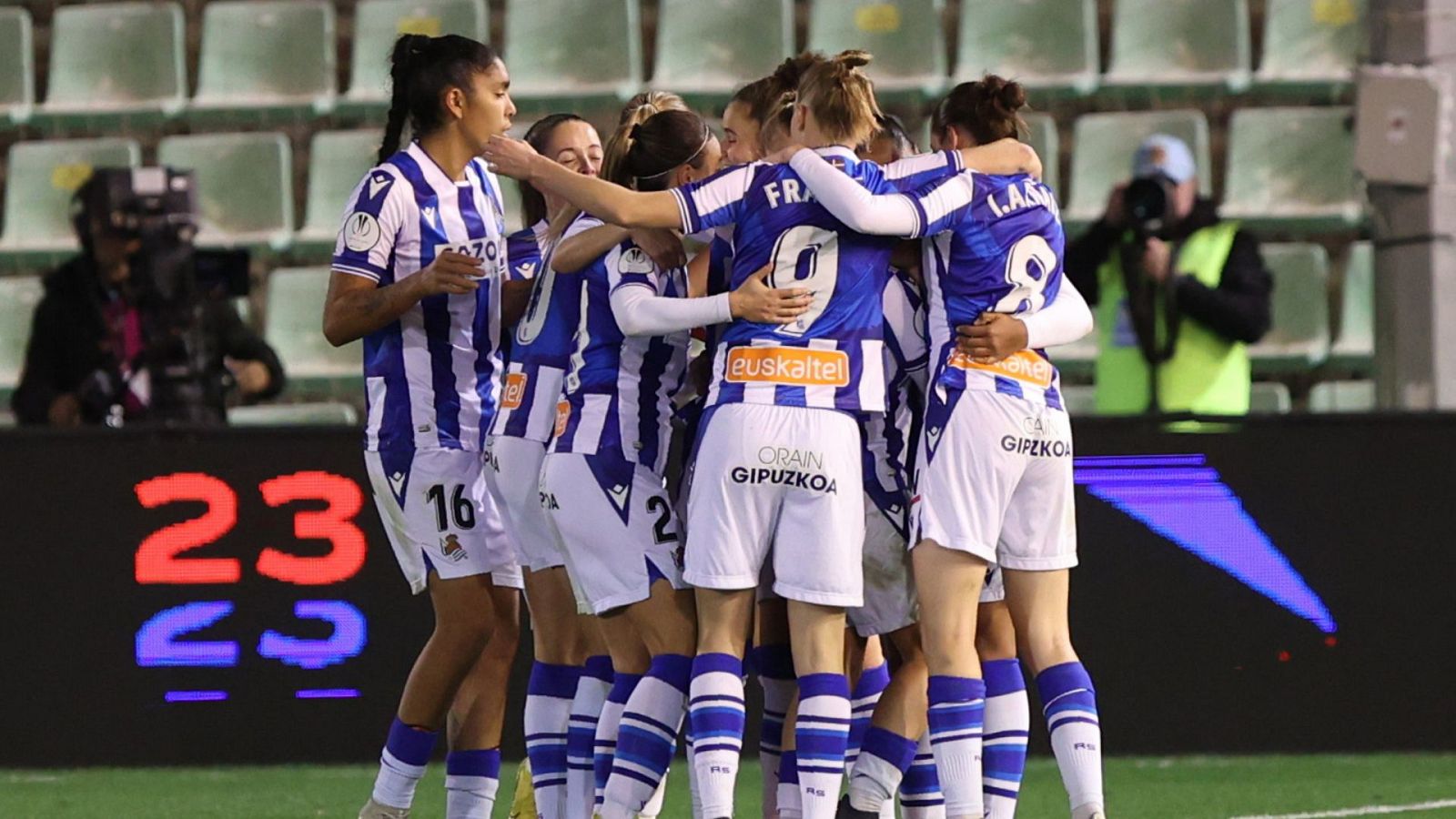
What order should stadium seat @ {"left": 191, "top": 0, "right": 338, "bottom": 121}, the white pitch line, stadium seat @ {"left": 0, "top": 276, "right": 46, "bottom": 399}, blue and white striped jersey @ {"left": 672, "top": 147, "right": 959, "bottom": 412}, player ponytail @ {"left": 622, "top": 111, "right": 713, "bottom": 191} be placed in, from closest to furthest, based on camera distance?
blue and white striped jersey @ {"left": 672, "top": 147, "right": 959, "bottom": 412}
player ponytail @ {"left": 622, "top": 111, "right": 713, "bottom": 191}
the white pitch line
stadium seat @ {"left": 0, "top": 276, "right": 46, "bottom": 399}
stadium seat @ {"left": 191, "top": 0, "right": 338, "bottom": 121}

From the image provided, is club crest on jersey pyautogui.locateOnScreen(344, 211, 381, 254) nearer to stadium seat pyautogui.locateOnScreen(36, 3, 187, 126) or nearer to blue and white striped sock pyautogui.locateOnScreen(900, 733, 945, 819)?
blue and white striped sock pyautogui.locateOnScreen(900, 733, 945, 819)

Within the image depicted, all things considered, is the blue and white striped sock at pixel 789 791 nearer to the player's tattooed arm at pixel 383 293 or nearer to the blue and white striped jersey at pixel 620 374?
the blue and white striped jersey at pixel 620 374

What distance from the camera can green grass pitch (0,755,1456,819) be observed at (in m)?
5.94

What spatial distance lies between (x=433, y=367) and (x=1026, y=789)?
2395 millimetres

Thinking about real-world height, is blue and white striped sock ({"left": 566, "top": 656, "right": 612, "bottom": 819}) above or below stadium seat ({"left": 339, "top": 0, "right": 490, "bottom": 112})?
below

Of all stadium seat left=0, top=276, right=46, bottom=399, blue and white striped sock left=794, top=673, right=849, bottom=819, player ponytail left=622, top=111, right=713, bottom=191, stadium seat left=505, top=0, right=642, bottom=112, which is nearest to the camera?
blue and white striped sock left=794, top=673, right=849, bottom=819

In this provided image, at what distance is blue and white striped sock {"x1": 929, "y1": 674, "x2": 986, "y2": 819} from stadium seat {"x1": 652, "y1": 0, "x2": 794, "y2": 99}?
5.12 meters

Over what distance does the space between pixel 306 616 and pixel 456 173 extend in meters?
2.18

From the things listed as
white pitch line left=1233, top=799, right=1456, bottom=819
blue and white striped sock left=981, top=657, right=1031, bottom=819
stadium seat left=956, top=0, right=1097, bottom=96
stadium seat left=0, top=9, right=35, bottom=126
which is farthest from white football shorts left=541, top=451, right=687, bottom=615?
stadium seat left=0, top=9, right=35, bottom=126

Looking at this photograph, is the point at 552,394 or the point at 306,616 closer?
the point at 552,394

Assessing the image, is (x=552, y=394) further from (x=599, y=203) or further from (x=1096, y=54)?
(x=1096, y=54)

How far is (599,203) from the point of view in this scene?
4562 mm

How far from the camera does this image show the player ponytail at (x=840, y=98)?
15.2ft

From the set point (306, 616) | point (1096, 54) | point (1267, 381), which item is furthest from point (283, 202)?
point (1267, 381)
